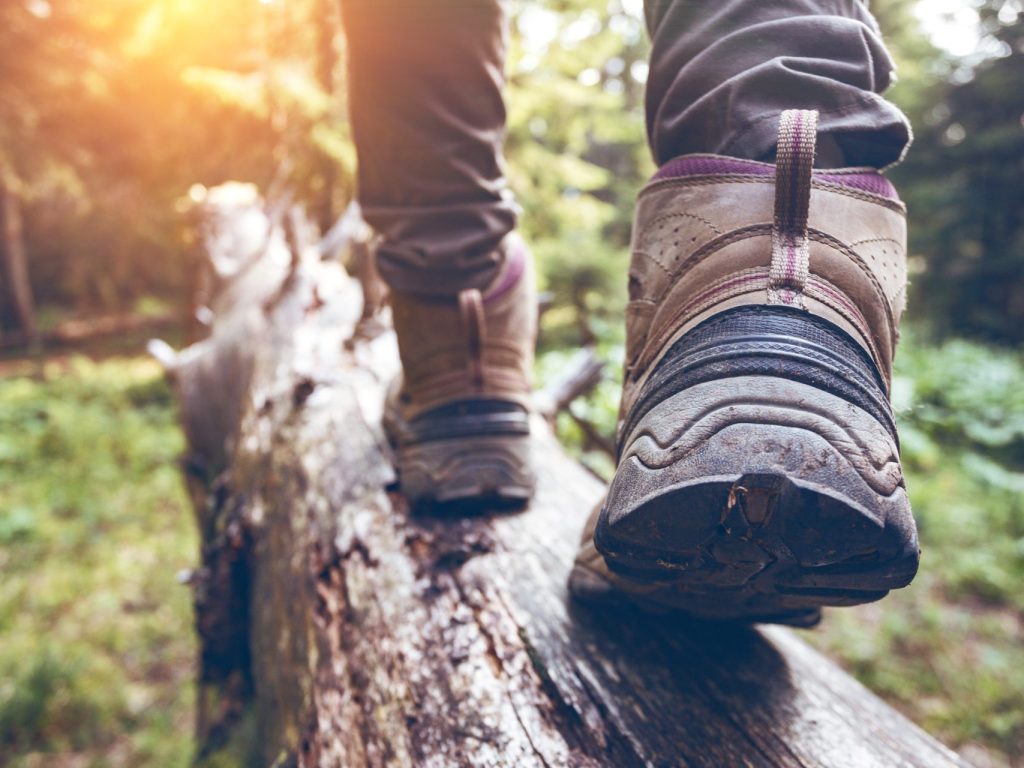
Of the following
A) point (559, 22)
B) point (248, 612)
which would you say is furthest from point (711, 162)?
point (559, 22)

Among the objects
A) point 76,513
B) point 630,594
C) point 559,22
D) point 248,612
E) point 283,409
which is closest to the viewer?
point 630,594

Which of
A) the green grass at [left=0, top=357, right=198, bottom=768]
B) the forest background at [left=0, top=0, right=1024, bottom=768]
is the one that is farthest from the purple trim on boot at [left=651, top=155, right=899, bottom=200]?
the green grass at [left=0, top=357, right=198, bottom=768]

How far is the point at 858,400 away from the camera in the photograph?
2.26 feet

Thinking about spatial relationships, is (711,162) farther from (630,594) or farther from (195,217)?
(195,217)

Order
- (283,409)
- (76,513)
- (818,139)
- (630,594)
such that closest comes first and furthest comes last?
(818,139) → (630,594) → (283,409) → (76,513)

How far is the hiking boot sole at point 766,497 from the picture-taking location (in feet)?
2.03

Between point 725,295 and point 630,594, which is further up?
point 725,295

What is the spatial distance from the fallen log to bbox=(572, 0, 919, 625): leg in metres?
0.12

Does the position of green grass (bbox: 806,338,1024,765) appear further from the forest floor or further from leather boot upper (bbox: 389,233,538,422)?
leather boot upper (bbox: 389,233,538,422)

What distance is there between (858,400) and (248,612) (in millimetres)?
1811

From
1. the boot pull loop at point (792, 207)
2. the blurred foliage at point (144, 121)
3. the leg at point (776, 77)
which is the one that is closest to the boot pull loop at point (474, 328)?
the leg at point (776, 77)

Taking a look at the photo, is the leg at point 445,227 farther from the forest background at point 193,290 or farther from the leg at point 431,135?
the forest background at point 193,290

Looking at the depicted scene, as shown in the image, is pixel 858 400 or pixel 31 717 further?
pixel 31 717

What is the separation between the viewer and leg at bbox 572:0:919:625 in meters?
0.64
